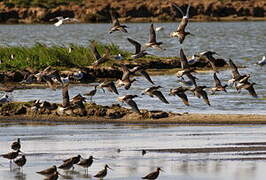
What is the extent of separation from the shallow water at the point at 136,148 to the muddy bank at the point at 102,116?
0.58 meters

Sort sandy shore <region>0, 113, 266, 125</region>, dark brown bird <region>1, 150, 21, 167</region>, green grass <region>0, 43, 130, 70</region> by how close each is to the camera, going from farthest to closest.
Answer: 1. green grass <region>0, 43, 130, 70</region>
2. sandy shore <region>0, 113, 266, 125</region>
3. dark brown bird <region>1, 150, 21, 167</region>

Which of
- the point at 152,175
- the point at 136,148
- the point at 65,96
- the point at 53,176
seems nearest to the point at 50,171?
the point at 53,176

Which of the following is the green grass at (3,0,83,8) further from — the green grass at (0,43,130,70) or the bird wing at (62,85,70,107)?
the bird wing at (62,85,70,107)

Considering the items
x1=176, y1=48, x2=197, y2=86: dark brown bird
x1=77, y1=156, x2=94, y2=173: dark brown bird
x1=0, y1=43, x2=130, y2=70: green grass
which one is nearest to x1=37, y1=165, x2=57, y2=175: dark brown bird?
x1=77, y1=156, x2=94, y2=173: dark brown bird

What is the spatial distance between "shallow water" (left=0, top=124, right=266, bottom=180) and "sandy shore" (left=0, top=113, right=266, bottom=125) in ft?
1.66

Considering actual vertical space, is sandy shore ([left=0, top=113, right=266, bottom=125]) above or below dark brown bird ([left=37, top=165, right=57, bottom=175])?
below

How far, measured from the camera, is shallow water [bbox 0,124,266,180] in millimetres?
18766

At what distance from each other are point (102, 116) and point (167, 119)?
1601mm

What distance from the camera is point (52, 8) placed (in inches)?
4486

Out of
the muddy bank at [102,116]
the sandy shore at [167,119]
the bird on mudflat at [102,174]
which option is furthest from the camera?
the muddy bank at [102,116]

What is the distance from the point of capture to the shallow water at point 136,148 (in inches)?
739

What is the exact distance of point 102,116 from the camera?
25.8m

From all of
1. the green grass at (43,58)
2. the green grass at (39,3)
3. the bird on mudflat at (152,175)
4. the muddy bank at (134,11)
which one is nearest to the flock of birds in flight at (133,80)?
the bird on mudflat at (152,175)

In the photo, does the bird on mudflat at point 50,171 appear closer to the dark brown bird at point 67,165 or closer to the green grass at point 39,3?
Answer: the dark brown bird at point 67,165
